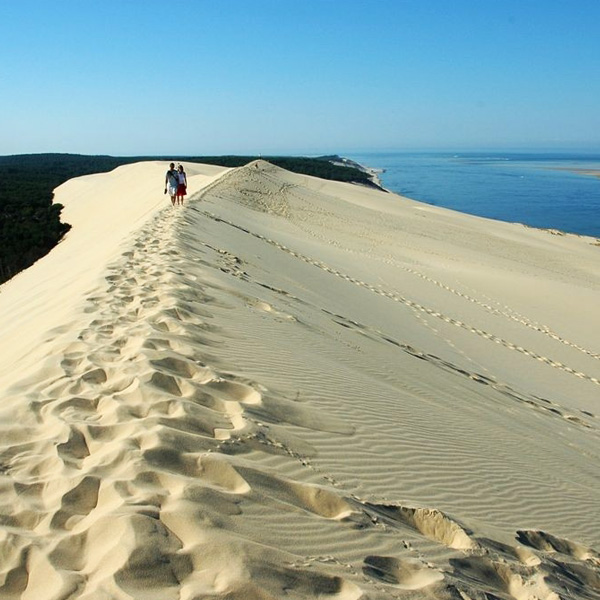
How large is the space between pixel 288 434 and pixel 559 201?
188ft

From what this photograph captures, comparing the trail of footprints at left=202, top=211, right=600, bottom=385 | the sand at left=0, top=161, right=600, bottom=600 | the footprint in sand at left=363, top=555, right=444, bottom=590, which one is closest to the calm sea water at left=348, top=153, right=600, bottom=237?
the trail of footprints at left=202, top=211, right=600, bottom=385

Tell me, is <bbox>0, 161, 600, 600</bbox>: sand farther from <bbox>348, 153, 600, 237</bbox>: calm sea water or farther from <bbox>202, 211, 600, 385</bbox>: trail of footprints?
<bbox>348, 153, 600, 237</bbox>: calm sea water

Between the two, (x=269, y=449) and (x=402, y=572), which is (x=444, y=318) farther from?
(x=402, y=572)

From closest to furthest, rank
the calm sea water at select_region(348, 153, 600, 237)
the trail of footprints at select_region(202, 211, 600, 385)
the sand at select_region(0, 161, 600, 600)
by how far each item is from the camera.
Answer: the sand at select_region(0, 161, 600, 600)
the trail of footprints at select_region(202, 211, 600, 385)
the calm sea water at select_region(348, 153, 600, 237)

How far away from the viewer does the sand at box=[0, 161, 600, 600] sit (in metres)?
2.52

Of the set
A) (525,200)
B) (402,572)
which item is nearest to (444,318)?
(402,572)

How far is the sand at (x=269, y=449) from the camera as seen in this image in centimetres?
252

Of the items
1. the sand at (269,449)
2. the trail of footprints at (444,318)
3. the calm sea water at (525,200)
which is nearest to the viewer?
the sand at (269,449)

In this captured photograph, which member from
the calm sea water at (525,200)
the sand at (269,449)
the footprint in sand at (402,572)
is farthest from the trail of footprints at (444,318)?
the calm sea water at (525,200)

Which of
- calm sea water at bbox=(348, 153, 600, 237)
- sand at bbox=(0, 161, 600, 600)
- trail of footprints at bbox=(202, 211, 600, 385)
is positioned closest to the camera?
sand at bbox=(0, 161, 600, 600)

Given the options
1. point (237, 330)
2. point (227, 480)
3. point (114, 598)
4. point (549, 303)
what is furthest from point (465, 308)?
point (114, 598)

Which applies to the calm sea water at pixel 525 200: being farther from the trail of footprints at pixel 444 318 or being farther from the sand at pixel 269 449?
the sand at pixel 269 449

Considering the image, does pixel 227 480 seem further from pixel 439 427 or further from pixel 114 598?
pixel 439 427

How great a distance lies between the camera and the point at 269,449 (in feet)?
11.6
